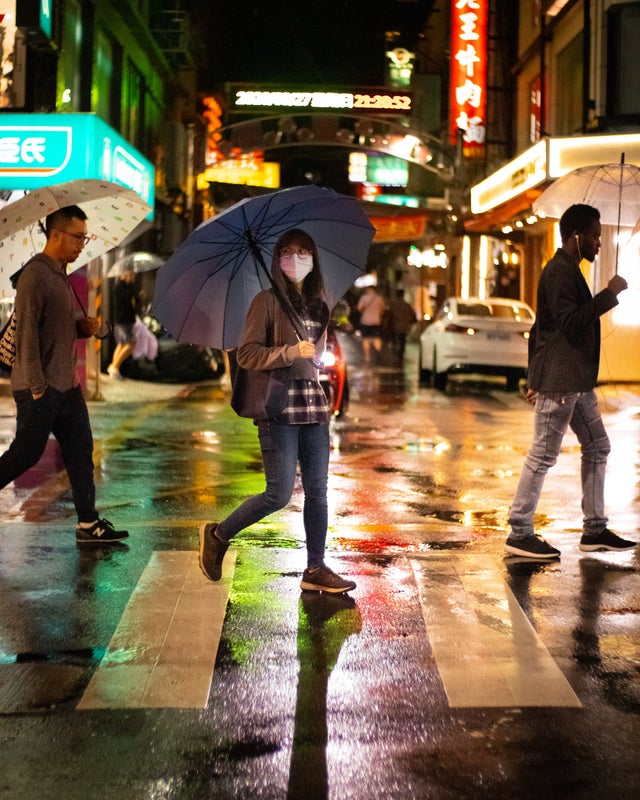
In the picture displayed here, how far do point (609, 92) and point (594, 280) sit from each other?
3.38 m

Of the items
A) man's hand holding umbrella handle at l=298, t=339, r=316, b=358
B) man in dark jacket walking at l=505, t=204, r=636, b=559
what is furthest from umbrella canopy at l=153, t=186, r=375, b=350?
man in dark jacket walking at l=505, t=204, r=636, b=559

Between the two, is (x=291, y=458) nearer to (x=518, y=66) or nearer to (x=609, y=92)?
(x=609, y=92)

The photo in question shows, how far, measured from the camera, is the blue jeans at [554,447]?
7.07 meters

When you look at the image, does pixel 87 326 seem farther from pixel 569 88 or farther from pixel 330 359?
pixel 569 88

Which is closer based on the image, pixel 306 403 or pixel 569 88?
pixel 306 403

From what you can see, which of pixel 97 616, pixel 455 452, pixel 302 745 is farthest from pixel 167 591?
pixel 455 452

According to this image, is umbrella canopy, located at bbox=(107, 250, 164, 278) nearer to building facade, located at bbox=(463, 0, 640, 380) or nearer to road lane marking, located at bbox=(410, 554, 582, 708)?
building facade, located at bbox=(463, 0, 640, 380)

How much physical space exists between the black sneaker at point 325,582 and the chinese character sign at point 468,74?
23.9 m

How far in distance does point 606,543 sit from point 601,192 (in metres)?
2.31

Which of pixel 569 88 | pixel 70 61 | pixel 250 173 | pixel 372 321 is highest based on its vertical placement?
pixel 250 173

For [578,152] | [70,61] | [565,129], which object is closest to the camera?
[578,152]

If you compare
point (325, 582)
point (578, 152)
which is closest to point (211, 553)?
point (325, 582)

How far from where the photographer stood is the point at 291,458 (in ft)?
20.2

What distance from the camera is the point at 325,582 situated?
6.32 m
